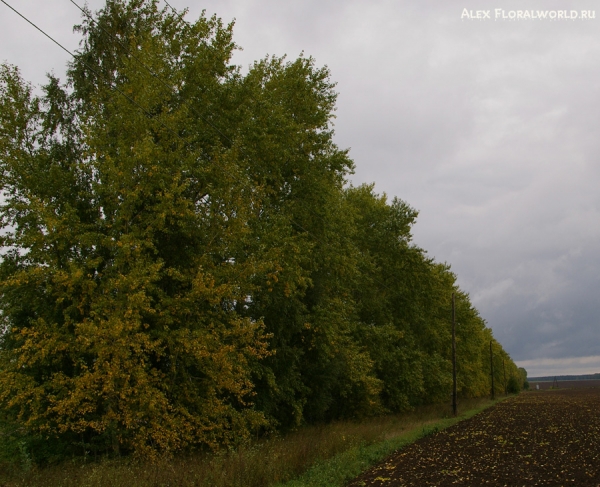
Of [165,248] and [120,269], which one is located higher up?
[165,248]

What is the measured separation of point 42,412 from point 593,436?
67.7 ft

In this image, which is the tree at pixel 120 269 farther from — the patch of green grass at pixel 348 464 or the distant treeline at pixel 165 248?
the patch of green grass at pixel 348 464

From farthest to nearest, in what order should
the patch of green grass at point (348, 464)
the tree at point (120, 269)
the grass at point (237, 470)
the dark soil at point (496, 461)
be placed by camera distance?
1. the tree at point (120, 269)
2. the patch of green grass at point (348, 464)
3. the dark soil at point (496, 461)
4. the grass at point (237, 470)

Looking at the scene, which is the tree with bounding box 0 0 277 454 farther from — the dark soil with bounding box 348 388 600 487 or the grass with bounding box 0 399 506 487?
the dark soil with bounding box 348 388 600 487

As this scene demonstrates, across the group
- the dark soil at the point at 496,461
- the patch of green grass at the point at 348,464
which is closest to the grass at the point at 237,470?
the patch of green grass at the point at 348,464

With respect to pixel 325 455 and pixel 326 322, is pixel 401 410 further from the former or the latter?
pixel 325 455

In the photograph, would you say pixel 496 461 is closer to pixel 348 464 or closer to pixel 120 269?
pixel 348 464

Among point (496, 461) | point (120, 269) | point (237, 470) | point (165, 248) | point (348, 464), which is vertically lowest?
point (348, 464)

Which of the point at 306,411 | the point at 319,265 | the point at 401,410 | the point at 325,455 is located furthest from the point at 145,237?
the point at 401,410

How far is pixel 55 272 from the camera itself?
45.9 feet

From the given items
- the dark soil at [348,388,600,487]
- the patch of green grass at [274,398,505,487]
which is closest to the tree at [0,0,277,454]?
the patch of green grass at [274,398,505,487]

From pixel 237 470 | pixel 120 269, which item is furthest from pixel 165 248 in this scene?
pixel 237 470

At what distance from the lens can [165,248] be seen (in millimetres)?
17578

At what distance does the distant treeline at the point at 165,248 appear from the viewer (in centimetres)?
1366
